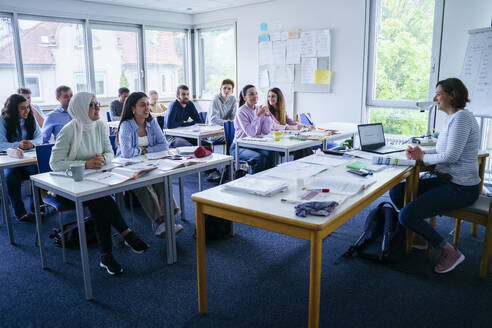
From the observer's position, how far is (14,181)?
351 centimetres

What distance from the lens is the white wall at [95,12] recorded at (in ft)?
19.2

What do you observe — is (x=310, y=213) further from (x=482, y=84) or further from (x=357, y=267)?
(x=482, y=84)

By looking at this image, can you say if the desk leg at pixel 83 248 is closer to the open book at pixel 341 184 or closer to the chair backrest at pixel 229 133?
the open book at pixel 341 184

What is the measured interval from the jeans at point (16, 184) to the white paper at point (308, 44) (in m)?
4.43

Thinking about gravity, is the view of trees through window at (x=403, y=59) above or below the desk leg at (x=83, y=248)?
above

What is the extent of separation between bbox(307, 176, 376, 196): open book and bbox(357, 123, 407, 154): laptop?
0.93 metres

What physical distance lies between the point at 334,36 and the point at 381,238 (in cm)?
402

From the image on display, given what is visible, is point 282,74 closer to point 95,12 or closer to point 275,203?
point 95,12

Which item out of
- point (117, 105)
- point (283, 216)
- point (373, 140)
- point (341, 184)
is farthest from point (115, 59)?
Answer: point (283, 216)

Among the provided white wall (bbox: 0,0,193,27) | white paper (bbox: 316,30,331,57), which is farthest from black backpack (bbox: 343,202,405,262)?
white wall (bbox: 0,0,193,27)

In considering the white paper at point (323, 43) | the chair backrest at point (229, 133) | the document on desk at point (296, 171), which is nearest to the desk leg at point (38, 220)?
the document on desk at point (296, 171)

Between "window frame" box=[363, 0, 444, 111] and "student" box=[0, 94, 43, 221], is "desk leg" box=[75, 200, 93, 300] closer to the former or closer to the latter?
"student" box=[0, 94, 43, 221]

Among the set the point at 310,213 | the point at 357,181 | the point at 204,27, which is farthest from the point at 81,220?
the point at 204,27

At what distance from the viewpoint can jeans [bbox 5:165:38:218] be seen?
3502 mm
